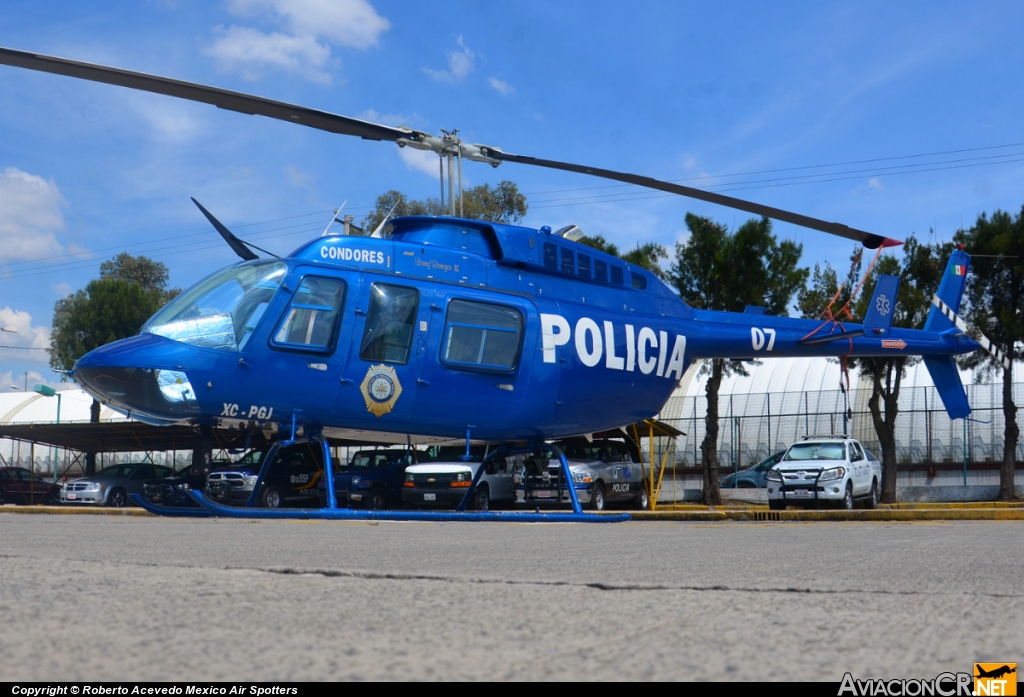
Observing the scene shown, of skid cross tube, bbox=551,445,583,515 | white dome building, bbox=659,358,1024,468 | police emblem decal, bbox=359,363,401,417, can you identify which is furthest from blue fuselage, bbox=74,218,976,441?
white dome building, bbox=659,358,1024,468

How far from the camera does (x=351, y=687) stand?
2.36 metres

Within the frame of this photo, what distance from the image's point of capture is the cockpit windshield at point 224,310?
1101cm

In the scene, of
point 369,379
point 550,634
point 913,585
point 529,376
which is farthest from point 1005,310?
point 550,634

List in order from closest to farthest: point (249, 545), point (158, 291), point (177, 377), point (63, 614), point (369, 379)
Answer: point (63, 614) → point (249, 545) → point (177, 377) → point (369, 379) → point (158, 291)

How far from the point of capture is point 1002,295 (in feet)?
85.0

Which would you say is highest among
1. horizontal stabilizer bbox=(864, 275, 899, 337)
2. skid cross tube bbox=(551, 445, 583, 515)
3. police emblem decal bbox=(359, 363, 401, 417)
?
horizontal stabilizer bbox=(864, 275, 899, 337)

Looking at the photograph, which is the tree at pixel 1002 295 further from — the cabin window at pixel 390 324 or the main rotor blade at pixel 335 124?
the cabin window at pixel 390 324

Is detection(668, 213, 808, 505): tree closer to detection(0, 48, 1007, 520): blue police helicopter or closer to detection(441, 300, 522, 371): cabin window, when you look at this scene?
detection(0, 48, 1007, 520): blue police helicopter

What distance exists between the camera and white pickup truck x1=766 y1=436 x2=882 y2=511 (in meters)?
20.9

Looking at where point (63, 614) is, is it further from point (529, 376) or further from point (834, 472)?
point (834, 472)

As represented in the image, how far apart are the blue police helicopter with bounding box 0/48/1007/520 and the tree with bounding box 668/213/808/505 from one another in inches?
419

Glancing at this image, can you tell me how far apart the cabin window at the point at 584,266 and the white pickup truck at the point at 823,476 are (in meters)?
9.75

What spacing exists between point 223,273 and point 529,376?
4.04 metres

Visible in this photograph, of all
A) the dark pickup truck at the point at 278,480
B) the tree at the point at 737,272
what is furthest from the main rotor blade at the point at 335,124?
the tree at the point at 737,272
